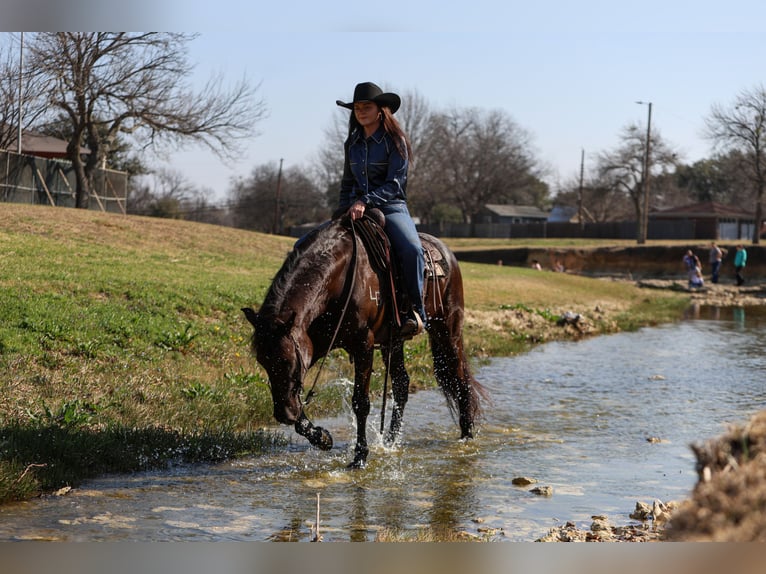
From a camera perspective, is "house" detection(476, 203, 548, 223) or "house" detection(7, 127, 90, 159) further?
"house" detection(476, 203, 548, 223)

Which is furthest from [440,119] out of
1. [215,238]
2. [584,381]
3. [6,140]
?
[6,140]

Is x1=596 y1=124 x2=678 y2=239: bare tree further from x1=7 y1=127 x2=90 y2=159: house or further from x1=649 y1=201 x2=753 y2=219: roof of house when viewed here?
x1=7 y1=127 x2=90 y2=159: house

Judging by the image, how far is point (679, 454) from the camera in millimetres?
8438

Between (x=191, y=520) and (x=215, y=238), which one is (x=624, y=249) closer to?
(x=215, y=238)

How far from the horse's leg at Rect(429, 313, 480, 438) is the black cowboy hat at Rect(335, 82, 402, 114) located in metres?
2.48

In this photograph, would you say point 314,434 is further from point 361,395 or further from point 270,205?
point 270,205

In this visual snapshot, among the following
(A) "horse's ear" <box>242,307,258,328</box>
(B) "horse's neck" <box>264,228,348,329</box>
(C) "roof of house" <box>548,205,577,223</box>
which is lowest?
(A) "horse's ear" <box>242,307,258,328</box>

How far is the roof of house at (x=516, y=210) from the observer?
81994 millimetres

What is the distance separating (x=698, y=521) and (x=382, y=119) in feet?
16.4

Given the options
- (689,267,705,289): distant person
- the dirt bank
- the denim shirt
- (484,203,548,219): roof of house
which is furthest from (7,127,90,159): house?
(484,203,548,219): roof of house

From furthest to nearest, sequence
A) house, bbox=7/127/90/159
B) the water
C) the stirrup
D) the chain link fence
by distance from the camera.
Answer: the chain link fence → house, bbox=7/127/90/159 → the stirrup → the water

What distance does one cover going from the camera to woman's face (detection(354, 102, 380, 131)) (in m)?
7.62

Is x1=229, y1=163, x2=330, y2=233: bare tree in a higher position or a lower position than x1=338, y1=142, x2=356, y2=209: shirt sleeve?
higher

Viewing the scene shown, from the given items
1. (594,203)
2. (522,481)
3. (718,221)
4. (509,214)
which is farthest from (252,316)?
(594,203)
